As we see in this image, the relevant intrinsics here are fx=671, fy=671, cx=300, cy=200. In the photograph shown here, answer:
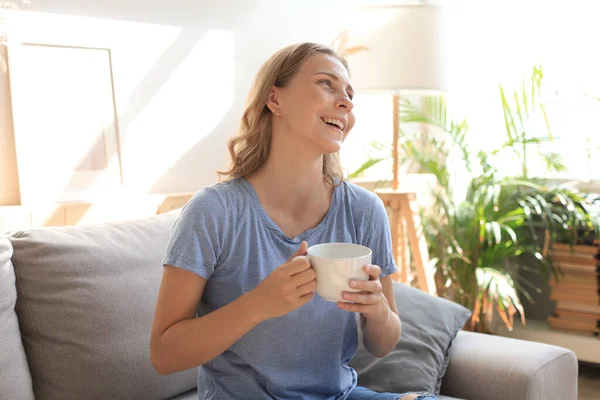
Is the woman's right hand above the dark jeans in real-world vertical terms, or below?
above

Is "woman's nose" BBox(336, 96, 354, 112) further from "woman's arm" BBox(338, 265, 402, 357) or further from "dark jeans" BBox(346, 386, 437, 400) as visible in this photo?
"dark jeans" BBox(346, 386, 437, 400)

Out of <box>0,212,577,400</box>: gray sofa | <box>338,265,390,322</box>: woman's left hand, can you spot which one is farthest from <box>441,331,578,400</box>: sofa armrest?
<box>338,265,390,322</box>: woman's left hand

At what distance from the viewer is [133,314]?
1613 mm

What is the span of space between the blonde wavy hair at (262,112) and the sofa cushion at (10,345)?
0.53 meters

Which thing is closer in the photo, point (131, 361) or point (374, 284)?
point (374, 284)

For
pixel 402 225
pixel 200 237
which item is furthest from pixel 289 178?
pixel 402 225

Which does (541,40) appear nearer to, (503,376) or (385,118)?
(385,118)

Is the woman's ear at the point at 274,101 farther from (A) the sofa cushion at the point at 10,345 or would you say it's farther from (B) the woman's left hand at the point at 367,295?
(A) the sofa cushion at the point at 10,345

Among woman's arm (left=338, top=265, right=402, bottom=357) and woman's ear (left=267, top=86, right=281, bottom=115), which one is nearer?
woman's arm (left=338, top=265, right=402, bottom=357)

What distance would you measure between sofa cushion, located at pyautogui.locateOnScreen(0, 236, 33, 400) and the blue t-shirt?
0.40m

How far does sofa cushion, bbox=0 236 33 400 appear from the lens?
1.41m

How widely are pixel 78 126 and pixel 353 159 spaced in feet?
5.09

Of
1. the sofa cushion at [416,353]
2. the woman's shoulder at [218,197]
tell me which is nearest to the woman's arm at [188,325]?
the woman's shoulder at [218,197]

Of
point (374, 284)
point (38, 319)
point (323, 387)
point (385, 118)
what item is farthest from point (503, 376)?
point (385, 118)
